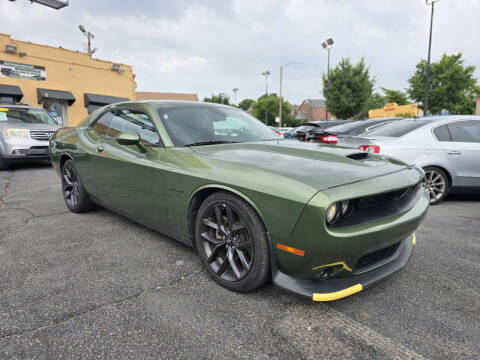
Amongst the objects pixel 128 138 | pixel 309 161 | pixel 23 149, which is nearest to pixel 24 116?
pixel 23 149

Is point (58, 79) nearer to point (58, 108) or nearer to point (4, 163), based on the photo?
point (58, 108)

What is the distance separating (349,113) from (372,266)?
3122 centimetres

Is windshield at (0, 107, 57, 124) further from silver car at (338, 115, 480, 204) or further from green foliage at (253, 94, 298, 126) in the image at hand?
green foliage at (253, 94, 298, 126)

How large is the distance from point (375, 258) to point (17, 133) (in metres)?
8.36

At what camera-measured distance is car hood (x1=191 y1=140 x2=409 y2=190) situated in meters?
1.82

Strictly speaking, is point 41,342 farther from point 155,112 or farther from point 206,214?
point 155,112

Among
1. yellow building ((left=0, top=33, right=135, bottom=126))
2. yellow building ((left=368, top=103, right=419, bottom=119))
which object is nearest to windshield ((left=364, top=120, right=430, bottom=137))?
yellow building ((left=0, top=33, right=135, bottom=126))

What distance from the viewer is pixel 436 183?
4.65 meters

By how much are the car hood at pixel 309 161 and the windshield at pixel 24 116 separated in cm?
753

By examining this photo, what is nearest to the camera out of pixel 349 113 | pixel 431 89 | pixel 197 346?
pixel 197 346

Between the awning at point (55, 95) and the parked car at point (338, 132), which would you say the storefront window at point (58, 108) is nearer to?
the awning at point (55, 95)

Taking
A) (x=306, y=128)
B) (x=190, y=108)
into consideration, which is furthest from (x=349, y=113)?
(x=190, y=108)

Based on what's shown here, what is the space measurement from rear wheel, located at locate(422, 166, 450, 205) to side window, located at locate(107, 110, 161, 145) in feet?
13.0

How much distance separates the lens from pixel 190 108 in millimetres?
3004
